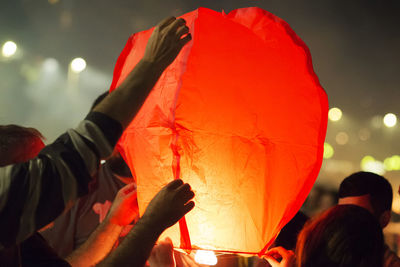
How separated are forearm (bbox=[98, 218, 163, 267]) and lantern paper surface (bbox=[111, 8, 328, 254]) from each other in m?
0.15

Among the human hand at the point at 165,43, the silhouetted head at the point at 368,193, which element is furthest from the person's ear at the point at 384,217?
the human hand at the point at 165,43

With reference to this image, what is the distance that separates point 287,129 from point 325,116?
156 mm

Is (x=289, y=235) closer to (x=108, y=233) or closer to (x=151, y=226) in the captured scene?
(x=108, y=233)

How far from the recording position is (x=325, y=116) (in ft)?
3.44

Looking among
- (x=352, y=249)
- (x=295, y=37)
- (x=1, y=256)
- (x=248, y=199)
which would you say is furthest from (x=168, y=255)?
(x=295, y=37)

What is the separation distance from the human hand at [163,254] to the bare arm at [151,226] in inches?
6.8

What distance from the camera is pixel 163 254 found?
1.03 meters

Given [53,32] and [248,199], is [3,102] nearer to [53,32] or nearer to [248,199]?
Answer: [53,32]

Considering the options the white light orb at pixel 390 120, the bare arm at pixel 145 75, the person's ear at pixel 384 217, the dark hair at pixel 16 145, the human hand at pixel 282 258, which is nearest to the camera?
the bare arm at pixel 145 75

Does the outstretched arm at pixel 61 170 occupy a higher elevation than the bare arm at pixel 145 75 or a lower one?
Result: lower

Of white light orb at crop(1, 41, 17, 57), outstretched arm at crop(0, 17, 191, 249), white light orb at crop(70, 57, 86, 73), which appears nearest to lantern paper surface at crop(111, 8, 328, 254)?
outstretched arm at crop(0, 17, 191, 249)

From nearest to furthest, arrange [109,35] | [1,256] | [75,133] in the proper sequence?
[75,133] → [1,256] → [109,35]

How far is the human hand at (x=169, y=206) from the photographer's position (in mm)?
839

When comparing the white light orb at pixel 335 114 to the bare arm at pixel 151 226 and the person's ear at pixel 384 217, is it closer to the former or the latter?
the person's ear at pixel 384 217
